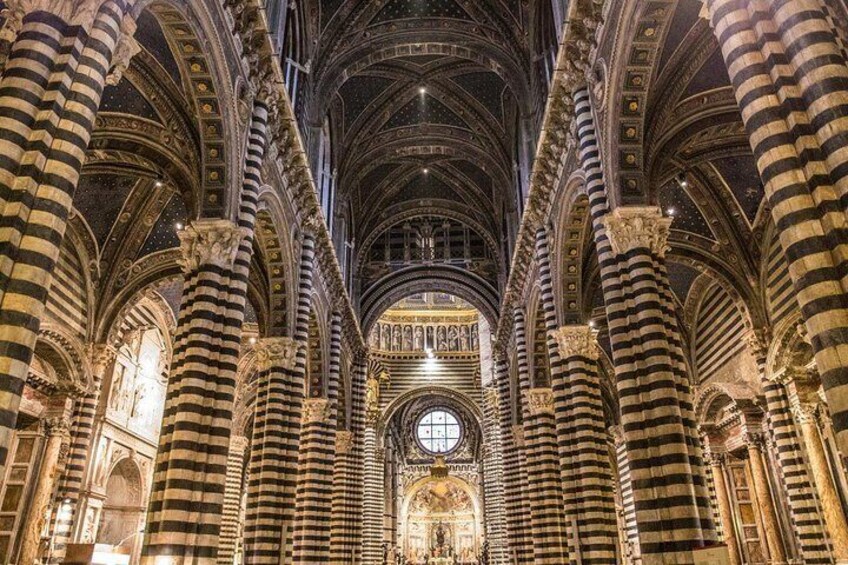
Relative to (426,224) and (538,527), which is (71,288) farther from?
(426,224)

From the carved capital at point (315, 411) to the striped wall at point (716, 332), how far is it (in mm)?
13723

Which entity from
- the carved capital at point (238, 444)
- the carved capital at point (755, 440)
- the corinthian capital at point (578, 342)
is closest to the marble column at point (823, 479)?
the carved capital at point (755, 440)

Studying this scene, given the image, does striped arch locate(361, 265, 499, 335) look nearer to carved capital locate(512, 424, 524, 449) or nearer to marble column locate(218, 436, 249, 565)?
carved capital locate(512, 424, 524, 449)

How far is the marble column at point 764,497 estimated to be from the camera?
1959cm

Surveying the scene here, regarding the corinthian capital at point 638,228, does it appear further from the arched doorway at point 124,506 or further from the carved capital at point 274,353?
the arched doorway at point 124,506

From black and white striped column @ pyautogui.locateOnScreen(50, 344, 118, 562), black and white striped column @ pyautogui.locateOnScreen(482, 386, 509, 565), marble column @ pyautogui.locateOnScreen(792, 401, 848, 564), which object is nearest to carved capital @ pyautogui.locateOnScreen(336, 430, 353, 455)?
black and white striped column @ pyautogui.locateOnScreen(50, 344, 118, 562)

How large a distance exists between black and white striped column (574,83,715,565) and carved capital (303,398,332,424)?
13124 millimetres

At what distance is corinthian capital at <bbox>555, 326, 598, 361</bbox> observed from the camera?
661 inches

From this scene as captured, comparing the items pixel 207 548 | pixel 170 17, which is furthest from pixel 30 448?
pixel 170 17

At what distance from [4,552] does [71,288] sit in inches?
303

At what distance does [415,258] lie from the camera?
3441cm

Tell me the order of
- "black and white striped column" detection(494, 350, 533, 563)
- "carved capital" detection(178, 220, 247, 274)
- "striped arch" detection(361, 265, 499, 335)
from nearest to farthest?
"carved capital" detection(178, 220, 247, 274) < "black and white striped column" detection(494, 350, 533, 563) < "striped arch" detection(361, 265, 499, 335)

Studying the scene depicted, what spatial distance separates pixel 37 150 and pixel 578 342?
513 inches

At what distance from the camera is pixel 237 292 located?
12938 mm
